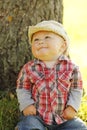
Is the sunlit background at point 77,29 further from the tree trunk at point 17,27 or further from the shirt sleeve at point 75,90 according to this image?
the shirt sleeve at point 75,90

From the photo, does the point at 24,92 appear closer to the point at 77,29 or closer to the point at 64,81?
the point at 64,81

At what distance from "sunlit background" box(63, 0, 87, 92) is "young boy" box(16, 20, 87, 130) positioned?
1776 mm

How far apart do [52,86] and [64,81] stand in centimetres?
13

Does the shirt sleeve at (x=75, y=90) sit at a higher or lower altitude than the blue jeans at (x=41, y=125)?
higher

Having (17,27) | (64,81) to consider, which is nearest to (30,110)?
(64,81)

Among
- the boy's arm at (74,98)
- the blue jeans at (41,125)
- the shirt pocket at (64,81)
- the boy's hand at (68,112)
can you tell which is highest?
the shirt pocket at (64,81)

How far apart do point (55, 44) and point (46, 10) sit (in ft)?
3.13

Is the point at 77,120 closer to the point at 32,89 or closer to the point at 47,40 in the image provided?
the point at 32,89

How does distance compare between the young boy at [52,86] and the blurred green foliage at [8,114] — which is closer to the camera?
the young boy at [52,86]

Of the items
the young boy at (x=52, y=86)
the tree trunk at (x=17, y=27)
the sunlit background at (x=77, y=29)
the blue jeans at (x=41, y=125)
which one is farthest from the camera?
the sunlit background at (x=77, y=29)

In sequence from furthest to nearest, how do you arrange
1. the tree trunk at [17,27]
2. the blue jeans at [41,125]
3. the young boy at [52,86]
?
the tree trunk at [17,27]
the young boy at [52,86]
the blue jeans at [41,125]

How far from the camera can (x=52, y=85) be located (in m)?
5.02

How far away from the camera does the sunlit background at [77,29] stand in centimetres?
803

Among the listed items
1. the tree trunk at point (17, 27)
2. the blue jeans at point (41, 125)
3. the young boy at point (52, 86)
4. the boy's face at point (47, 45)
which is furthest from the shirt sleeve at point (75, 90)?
the tree trunk at point (17, 27)
